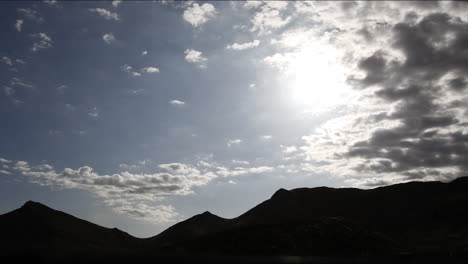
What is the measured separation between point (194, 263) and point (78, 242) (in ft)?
435

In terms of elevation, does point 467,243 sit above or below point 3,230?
below

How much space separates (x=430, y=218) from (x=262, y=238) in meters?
114

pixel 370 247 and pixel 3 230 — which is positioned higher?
pixel 3 230

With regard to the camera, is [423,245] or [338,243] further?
[423,245]

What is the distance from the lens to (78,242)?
568 ft

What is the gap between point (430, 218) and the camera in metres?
195

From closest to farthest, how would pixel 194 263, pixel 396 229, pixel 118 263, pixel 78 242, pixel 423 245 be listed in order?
pixel 118 263, pixel 194 263, pixel 423 245, pixel 78 242, pixel 396 229

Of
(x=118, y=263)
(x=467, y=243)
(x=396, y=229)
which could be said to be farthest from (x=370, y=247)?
(x=118, y=263)

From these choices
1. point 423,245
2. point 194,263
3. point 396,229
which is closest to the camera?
point 194,263

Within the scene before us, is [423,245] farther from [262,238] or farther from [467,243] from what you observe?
[262,238]

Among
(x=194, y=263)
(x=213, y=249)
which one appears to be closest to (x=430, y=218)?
(x=213, y=249)

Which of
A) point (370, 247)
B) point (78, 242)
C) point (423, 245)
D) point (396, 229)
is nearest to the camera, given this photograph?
point (370, 247)

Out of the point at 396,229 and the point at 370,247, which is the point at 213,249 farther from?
the point at 396,229

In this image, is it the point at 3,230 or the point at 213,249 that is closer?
the point at 213,249
